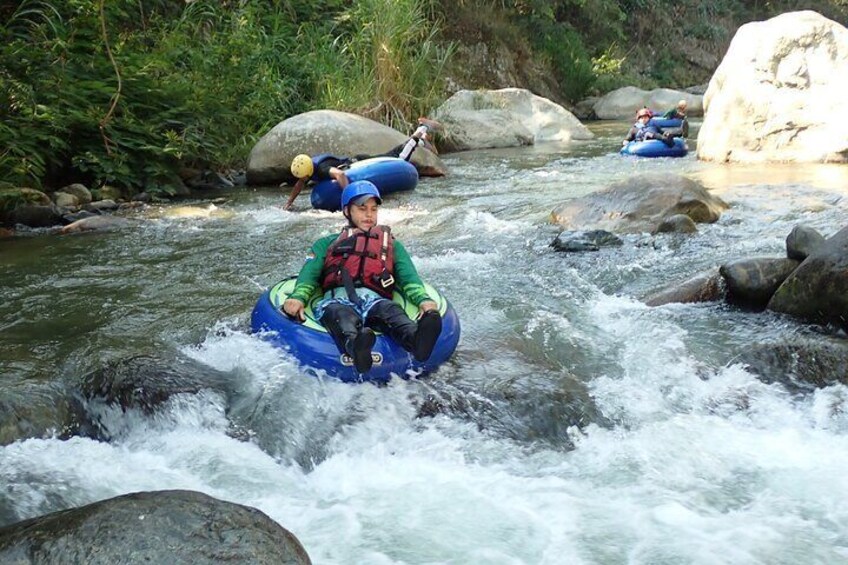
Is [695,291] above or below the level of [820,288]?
below

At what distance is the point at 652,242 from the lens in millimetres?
6562

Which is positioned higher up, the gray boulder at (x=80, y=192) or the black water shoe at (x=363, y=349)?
the black water shoe at (x=363, y=349)

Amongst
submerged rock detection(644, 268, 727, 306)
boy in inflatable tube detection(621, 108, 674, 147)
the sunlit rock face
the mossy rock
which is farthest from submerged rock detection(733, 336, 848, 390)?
boy in inflatable tube detection(621, 108, 674, 147)

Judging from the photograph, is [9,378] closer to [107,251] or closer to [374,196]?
[374,196]

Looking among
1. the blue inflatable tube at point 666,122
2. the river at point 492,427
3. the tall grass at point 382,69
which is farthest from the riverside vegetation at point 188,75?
the blue inflatable tube at point 666,122

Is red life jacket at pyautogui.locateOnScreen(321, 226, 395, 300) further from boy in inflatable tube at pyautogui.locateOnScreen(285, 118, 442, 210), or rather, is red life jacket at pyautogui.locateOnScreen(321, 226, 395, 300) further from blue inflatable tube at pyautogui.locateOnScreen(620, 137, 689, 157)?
blue inflatable tube at pyautogui.locateOnScreen(620, 137, 689, 157)

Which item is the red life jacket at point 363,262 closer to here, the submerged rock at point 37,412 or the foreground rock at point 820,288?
the submerged rock at point 37,412

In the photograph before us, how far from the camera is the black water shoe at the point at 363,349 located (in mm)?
3707

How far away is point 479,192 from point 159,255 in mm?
3804

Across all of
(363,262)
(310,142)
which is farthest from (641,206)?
(310,142)

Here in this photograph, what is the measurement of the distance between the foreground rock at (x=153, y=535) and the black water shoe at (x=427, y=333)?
1405mm

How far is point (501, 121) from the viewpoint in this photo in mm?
14102

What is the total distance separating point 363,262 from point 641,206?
3.60 m

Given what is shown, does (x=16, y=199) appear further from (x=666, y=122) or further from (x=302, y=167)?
(x=666, y=122)
